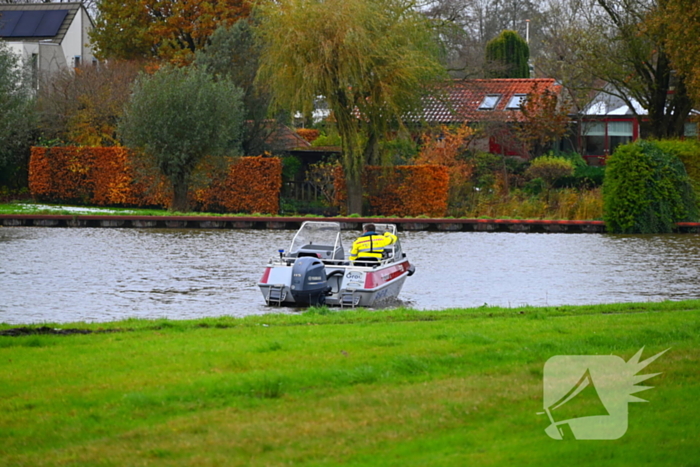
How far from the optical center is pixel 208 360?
9195 millimetres

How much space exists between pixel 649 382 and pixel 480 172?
33.4 metres

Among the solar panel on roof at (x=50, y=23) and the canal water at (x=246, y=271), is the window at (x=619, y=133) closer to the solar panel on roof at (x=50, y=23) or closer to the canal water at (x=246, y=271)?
the canal water at (x=246, y=271)

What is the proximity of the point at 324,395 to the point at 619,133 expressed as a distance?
45.9 metres

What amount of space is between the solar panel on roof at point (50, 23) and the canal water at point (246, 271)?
28521mm

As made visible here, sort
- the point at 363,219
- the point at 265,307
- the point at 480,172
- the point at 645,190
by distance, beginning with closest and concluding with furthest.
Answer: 1. the point at 265,307
2. the point at 645,190
3. the point at 363,219
4. the point at 480,172

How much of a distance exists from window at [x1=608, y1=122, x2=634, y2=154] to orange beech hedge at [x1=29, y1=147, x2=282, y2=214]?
20516 millimetres

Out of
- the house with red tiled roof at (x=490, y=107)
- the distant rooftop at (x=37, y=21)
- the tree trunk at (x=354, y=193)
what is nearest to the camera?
the tree trunk at (x=354, y=193)

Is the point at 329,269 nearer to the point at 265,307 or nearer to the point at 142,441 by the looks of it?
the point at 265,307

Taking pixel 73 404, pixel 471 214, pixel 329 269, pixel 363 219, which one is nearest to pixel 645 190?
pixel 471 214

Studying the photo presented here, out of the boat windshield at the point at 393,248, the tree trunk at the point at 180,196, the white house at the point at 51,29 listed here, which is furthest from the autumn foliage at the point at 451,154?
the white house at the point at 51,29

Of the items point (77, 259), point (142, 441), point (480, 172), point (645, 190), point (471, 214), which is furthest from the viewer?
point (480, 172)

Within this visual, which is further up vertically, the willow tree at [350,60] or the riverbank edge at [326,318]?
the willow tree at [350,60]

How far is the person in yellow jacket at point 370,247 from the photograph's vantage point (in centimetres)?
1850

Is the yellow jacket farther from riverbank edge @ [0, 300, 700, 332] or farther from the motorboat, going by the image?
riverbank edge @ [0, 300, 700, 332]
